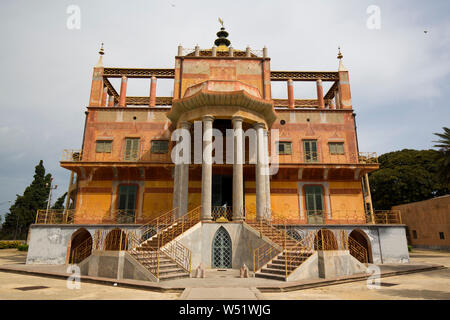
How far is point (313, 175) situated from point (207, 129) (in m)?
10.6

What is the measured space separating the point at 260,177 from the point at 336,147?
9.78 meters

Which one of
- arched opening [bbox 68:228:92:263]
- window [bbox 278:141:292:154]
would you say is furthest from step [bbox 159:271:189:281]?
window [bbox 278:141:292:154]

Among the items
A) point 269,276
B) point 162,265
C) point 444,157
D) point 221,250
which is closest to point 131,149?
point 221,250

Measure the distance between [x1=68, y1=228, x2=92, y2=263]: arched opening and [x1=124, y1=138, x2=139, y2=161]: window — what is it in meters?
6.50

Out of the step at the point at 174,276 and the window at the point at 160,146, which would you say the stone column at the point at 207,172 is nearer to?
the step at the point at 174,276

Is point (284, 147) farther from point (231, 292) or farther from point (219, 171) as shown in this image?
point (231, 292)

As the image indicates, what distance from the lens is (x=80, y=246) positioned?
22.0 m

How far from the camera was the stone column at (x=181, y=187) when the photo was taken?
716 inches

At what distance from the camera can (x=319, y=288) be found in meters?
10.5

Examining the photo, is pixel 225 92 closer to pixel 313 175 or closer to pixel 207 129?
pixel 207 129

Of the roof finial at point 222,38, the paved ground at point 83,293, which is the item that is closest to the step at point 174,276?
the paved ground at point 83,293

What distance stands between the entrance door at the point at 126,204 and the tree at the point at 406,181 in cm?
3919
